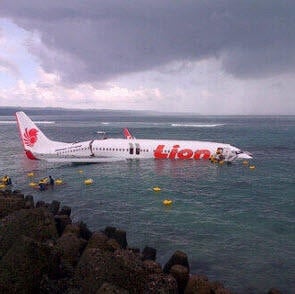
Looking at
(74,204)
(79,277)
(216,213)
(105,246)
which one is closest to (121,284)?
(79,277)

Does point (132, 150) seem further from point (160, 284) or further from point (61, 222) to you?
point (160, 284)

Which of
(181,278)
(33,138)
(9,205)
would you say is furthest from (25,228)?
(33,138)

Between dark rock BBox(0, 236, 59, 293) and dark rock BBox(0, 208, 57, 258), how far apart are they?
440cm

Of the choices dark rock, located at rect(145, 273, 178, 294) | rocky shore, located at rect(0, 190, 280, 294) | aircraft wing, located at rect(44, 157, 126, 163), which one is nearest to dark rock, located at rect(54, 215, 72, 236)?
rocky shore, located at rect(0, 190, 280, 294)

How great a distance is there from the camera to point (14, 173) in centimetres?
7069

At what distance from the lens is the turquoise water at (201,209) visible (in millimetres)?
30480

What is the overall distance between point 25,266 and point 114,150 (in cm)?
6017

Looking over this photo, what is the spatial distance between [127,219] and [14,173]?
1434 inches

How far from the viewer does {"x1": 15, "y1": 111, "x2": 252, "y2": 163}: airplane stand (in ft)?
260

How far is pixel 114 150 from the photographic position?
Result: 80.6 metres

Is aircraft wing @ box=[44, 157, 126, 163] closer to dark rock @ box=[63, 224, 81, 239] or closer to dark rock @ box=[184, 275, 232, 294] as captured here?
dark rock @ box=[63, 224, 81, 239]

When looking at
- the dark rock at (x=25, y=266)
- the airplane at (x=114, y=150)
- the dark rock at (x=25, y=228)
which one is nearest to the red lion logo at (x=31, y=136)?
the airplane at (x=114, y=150)

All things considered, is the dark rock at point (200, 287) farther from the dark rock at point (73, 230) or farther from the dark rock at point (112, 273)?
the dark rock at point (73, 230)

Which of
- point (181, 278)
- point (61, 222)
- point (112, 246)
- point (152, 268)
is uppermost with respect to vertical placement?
point (152, 268)
